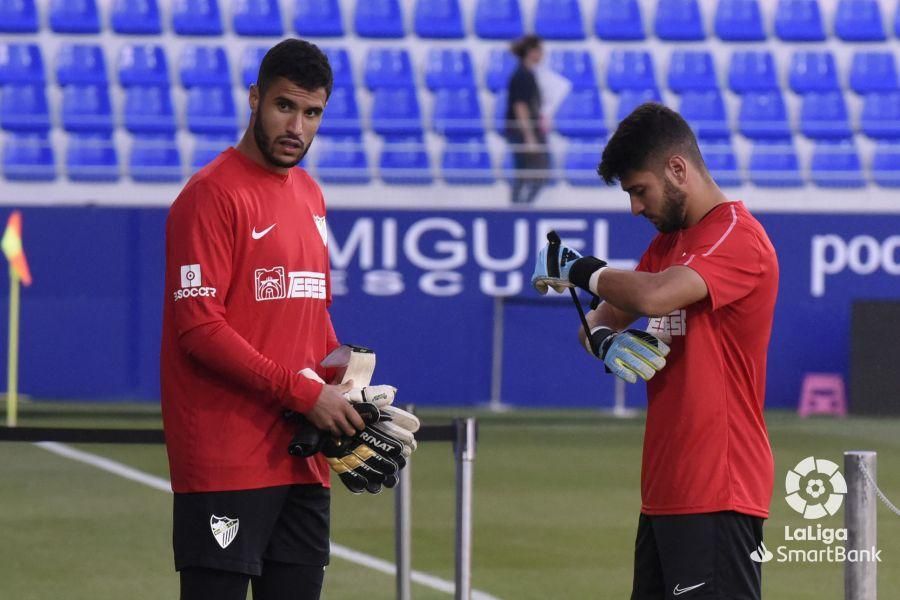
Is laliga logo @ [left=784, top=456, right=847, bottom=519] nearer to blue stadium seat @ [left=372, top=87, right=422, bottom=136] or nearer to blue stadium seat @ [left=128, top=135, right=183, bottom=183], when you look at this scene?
blue stadium seat @ [left=128, top=135, right=183, bottom=183]

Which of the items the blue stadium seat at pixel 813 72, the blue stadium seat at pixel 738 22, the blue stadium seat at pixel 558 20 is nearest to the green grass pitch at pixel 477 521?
the blue stadium seat at pixel 813 72

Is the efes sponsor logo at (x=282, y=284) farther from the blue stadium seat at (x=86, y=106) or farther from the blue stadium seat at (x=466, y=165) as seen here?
the blue stadium seat at (x=86, y=106)

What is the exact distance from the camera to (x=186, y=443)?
4168mm

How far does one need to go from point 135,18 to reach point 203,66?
3.82 ft

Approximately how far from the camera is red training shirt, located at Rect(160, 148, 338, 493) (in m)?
4.09

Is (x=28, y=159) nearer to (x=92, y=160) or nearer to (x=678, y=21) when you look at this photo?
(x=92, y=160)

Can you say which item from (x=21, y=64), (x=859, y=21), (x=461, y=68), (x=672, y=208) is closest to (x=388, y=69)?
(x=461, y=68)

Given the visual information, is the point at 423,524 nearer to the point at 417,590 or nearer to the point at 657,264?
the point at 417,590

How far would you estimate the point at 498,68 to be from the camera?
2072 cm

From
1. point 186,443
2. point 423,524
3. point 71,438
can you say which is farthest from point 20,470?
point 186,443

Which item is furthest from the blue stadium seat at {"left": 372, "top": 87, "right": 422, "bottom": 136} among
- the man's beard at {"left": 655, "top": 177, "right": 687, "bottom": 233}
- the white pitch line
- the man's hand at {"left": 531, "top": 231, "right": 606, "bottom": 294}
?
the man's beard at {"left": 655, "top": 177, "right": 687, "bottom": 233}

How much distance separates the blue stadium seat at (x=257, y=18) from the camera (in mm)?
20422

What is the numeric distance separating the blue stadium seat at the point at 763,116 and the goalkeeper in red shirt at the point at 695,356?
16.5m

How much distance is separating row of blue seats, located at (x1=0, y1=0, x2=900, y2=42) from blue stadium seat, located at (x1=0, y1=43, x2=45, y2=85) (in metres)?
0.35
